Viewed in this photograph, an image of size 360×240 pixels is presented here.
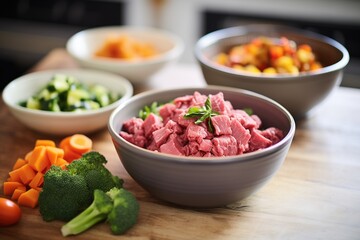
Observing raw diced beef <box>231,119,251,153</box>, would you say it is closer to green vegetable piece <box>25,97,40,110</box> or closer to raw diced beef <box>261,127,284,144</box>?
raw diced beef <box>261,127,284,144</box>

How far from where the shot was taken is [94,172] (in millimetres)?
1613

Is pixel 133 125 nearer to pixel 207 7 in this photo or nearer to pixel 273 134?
pixel 273 134

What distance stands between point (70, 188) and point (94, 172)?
0.32ft

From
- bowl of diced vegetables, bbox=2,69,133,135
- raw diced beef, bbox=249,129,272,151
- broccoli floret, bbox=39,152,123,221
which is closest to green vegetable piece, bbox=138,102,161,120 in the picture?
bowl of diced vegetables, bbox=2,69,133,135

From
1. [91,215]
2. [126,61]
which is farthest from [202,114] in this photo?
[126,61]

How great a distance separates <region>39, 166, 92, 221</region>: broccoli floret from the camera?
153cm

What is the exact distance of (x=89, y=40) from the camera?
2.90m

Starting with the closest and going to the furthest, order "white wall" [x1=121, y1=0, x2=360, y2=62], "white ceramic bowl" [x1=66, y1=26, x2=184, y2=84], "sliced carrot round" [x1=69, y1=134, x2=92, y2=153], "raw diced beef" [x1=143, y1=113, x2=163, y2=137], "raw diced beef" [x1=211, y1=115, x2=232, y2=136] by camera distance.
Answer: "raw diced beef" [x1=211, y1=115, x2=232, y2=136]
"raw diced beef" [x1=143, y1=113, x2=163, y2=137]
"sliced carrot round" [x1=69, y1=134, x2=92, y2=153]
"white ceramic bowl" [x1=66, y1=26, x2=184, y2=84]
"white wall" [x1=121, y1=0, x2=360, y2=62]

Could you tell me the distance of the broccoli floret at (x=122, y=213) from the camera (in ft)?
4.80

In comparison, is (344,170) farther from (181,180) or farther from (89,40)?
(89,40)

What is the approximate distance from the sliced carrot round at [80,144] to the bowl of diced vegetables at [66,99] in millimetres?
128

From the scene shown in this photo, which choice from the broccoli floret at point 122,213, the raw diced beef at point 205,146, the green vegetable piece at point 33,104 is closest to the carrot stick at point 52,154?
the broccoli floret at point 122,213

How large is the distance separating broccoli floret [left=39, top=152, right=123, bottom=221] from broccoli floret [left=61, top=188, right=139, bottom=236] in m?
0.06

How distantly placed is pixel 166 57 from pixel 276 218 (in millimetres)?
1237
